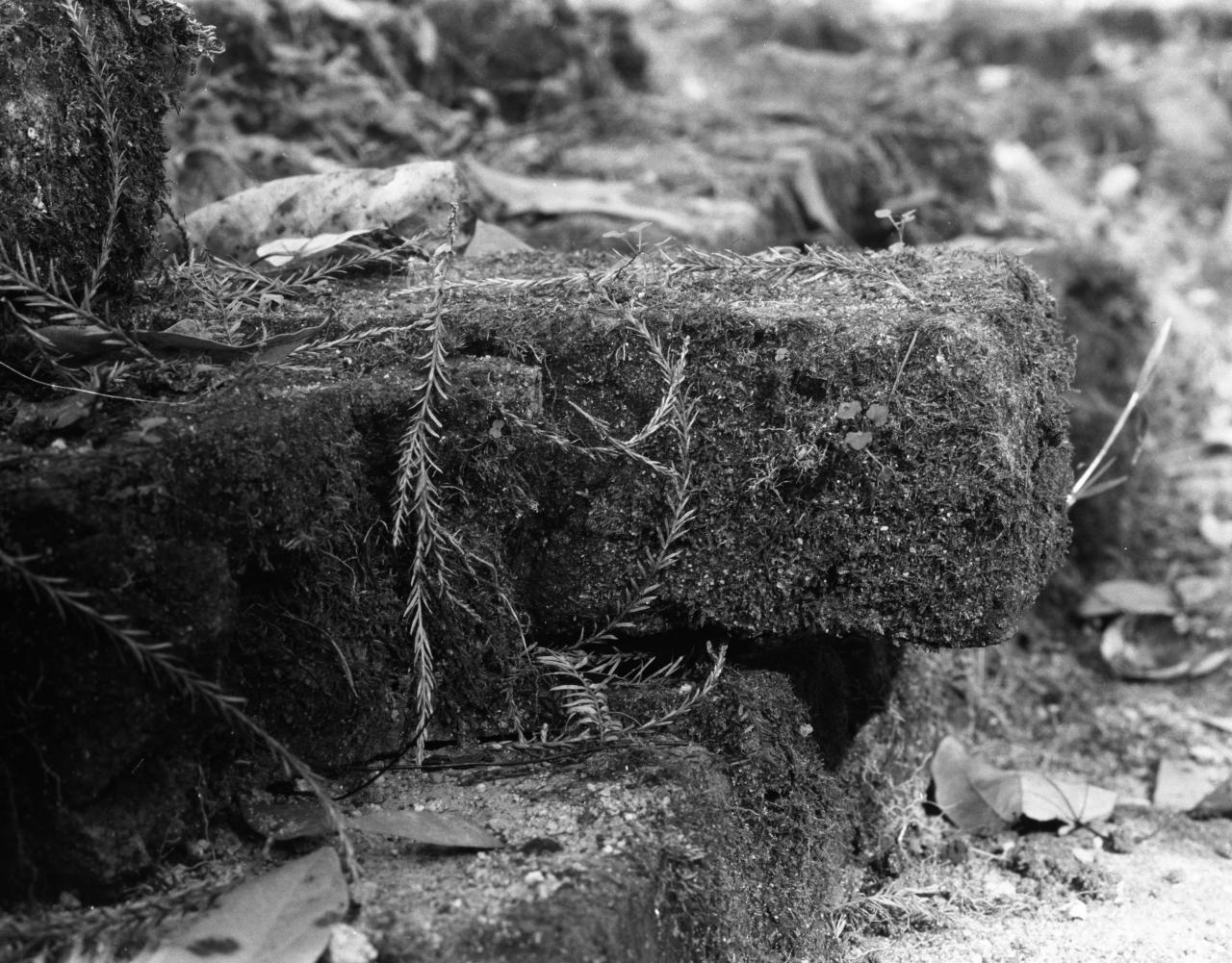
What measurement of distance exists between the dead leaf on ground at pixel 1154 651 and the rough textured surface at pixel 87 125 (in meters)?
3.49

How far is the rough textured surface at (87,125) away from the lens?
83.5 inches

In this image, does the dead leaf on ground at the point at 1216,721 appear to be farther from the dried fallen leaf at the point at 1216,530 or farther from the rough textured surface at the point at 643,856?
the rough textured surface at the point at 643,856

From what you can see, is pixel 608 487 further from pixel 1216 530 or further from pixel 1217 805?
pixel 1216 530

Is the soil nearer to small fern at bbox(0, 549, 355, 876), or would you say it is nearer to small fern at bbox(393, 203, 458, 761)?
small fern at bbox(393, 203, 458, 761)

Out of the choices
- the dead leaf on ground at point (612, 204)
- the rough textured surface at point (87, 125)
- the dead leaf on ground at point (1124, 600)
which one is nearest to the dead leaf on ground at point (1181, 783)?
the dead leaf on ground at point (1124, 600)

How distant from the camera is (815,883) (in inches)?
95.2

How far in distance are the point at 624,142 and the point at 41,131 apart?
410cm

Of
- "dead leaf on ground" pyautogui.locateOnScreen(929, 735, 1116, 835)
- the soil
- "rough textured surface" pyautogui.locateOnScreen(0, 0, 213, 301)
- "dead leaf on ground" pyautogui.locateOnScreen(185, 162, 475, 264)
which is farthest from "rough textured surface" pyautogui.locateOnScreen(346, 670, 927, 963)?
"dead leaf on ground" pyautogui.locateOnScreen(185, 162, 475, 264)

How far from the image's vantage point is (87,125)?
2.22m

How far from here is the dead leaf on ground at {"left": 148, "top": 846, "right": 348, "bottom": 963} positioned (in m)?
1.75

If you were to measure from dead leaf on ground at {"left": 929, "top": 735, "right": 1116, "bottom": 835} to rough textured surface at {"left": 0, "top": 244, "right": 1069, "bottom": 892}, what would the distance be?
837 mm

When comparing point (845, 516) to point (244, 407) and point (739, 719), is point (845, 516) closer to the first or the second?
point (739, 719)

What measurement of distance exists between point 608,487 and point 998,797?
4.97 ft

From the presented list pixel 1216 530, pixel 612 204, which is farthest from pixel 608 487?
pixel 1216 530
